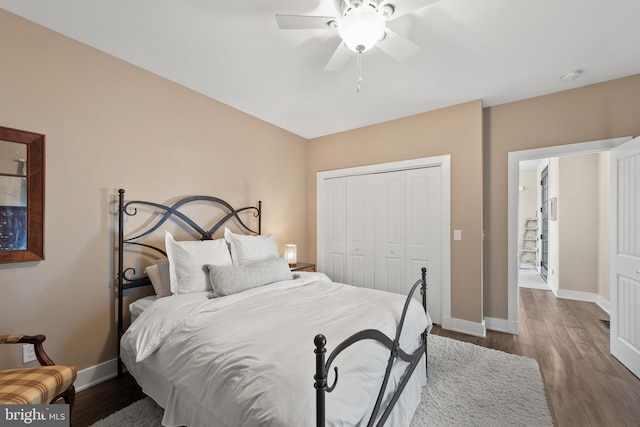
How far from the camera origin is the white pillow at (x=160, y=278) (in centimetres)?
232

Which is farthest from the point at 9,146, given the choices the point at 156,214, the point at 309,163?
the point at 309,163

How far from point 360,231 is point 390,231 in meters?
0.48

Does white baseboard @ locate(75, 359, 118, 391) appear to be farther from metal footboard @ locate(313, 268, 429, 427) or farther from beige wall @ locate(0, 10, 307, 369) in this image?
metal footboard @ locate(313, 268, 429, 427)

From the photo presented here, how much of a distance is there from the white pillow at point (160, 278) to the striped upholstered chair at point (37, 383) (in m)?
0.77

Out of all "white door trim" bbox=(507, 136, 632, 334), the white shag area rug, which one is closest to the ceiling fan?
"white door trim" bbox=(507, 136, 632, 334)

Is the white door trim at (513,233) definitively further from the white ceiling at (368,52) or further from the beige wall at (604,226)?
the beige wall at (604,226)

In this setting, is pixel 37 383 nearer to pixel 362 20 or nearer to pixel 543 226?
pixel 362 20

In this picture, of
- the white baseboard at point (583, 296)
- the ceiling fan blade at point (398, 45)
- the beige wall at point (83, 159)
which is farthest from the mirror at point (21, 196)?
the white baseboard at point (583, 296)

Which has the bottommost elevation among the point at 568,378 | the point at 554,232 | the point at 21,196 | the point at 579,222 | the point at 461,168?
the point at 568,378

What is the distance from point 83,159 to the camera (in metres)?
2.22

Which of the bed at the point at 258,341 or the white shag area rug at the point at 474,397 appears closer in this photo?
the bed at the point at 258,341

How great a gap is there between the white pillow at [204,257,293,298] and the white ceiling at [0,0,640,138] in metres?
1.85

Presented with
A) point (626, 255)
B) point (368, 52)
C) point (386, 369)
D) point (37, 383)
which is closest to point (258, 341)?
point (386, 369)

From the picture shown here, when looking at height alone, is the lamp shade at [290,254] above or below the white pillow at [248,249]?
below
